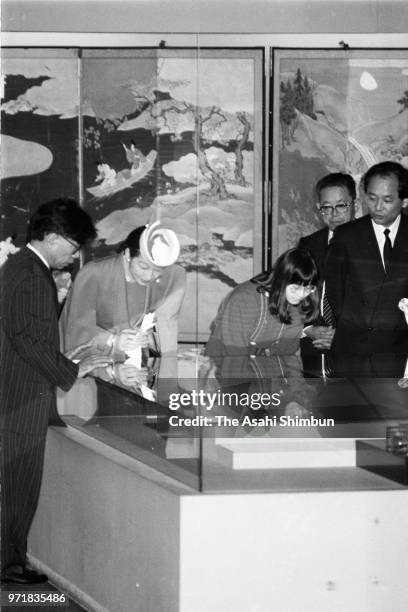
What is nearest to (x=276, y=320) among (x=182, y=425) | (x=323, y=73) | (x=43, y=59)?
(x=182, y=425)

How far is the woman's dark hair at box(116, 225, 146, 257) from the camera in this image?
312cm

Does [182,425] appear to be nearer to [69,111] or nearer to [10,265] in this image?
[10,265]

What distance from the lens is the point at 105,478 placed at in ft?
10.3

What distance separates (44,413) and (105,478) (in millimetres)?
239

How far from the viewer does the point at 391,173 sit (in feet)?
10.5

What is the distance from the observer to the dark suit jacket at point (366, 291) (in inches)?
127

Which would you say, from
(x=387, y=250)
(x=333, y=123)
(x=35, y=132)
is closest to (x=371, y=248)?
(x=387, y=250)

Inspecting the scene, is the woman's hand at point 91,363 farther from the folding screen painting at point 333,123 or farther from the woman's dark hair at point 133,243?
the folding screen painting at point 333,123

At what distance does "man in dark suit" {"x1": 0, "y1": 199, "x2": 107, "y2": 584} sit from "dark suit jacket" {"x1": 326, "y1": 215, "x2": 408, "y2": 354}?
593 mm

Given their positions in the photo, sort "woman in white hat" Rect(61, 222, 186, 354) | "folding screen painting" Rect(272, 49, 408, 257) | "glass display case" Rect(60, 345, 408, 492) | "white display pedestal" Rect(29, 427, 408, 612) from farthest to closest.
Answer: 1. "folding screen painting" Rect(272, 49, 408, 257)
2. "woman in white hat" Rect(61, 222, 186, 354)
3. "glass display case" Rect(60, 345, 408, 492)
4. "white display pedestal" Rect(29, 427, 408, 612)

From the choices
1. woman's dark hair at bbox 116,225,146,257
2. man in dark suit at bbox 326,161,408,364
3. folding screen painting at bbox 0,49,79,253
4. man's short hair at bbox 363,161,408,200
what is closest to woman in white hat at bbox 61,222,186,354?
woman's dark hair at bbox 116,225,146,257

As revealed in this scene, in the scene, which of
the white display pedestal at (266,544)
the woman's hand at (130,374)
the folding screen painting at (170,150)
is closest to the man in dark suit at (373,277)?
the folding screen painting at (170,150)

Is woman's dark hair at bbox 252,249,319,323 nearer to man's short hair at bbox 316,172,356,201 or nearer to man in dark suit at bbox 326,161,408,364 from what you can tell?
man in dark suit at bbox 326,161,408,364

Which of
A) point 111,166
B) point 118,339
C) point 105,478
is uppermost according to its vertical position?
point 111,166
